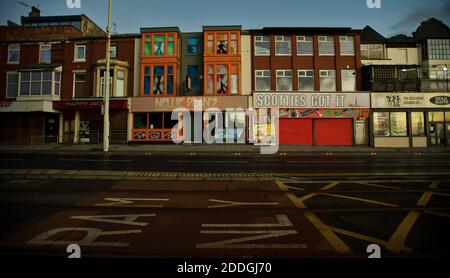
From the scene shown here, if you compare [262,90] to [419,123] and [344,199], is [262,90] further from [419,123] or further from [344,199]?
[344,199]

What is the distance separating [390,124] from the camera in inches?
1008

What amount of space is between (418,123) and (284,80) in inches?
570

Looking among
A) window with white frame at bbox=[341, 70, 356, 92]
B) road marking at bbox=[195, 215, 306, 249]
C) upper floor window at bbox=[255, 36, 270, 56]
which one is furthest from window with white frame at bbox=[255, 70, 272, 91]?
road marking at bbox=[195, 215, 306, 249]

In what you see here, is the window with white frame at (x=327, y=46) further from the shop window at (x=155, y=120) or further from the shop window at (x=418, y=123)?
the shop window at (x=155, y=120)

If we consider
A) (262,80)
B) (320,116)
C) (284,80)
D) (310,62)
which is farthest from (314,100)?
(262,80)

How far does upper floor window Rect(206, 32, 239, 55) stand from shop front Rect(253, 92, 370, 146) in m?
5.72

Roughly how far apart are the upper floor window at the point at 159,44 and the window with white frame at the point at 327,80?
16287mm

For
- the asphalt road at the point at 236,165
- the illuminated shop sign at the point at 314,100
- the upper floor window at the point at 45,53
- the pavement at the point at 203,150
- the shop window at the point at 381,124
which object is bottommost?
the asphalt road at the point at 236,165

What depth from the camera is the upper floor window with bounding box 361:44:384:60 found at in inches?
1126

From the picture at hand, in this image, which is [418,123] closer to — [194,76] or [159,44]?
[194,76]

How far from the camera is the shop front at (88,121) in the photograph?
25.8 metres

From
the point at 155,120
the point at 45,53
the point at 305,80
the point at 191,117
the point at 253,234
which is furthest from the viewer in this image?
the point at 45,53

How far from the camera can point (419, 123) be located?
2569 cm

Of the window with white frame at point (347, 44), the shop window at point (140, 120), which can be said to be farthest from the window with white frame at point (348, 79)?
the shop window at point (140, 120)
